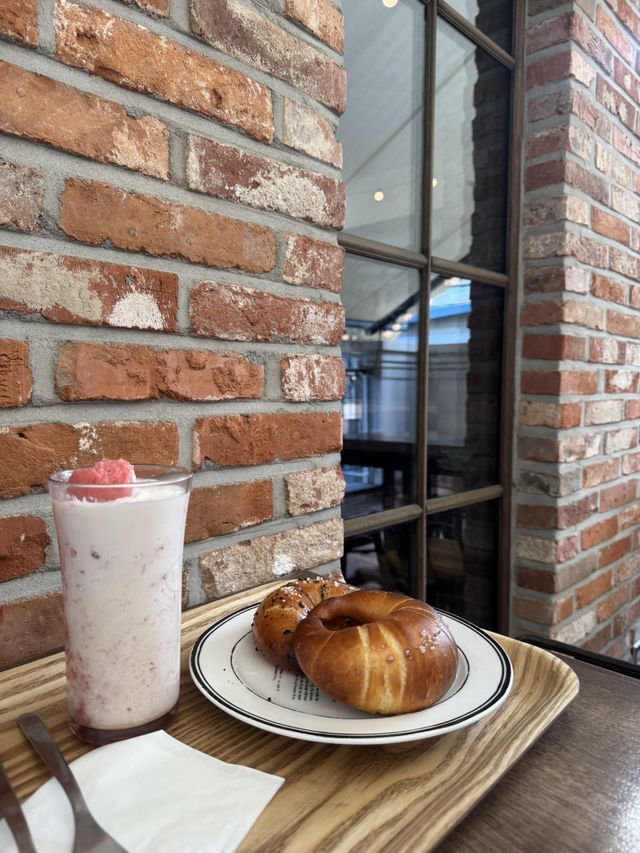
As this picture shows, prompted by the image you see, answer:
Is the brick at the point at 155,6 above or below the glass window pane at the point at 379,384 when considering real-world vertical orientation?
above

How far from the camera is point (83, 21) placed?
0.64 m

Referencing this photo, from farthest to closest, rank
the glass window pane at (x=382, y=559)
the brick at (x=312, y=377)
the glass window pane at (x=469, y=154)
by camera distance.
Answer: the glass window pane at (x=469, y=154) → the glass window pane at (x=382, y=559) → the brick at (x=312, y=377)

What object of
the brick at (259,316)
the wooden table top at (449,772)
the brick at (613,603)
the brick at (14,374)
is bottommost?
the brick at (613,603)

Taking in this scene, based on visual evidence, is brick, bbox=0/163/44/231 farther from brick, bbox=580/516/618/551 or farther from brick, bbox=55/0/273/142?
brick, bbox=580/516/618/551

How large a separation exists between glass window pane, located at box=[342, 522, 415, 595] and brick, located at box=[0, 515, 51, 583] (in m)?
0.69

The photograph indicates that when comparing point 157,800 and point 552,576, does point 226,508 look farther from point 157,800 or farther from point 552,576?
point 552,576

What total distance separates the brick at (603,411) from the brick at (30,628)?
4.67ft

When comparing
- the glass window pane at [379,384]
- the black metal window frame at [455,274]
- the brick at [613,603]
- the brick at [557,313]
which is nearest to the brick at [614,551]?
the brick at [613,603]

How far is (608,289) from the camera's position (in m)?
1.66

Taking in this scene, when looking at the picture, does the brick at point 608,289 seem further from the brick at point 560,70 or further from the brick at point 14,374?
the brick at point 14,374

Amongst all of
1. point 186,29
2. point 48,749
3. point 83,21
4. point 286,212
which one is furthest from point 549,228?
point 48,749

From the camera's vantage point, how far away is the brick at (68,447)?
0.62 meters

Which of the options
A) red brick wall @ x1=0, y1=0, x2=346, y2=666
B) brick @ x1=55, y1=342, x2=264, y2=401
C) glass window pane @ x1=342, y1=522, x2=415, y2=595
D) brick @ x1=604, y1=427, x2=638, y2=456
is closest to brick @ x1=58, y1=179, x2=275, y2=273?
red brick wall @ x1=0, y1=0, x2=346, y2=666

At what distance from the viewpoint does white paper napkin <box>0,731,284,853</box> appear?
0.35 m
